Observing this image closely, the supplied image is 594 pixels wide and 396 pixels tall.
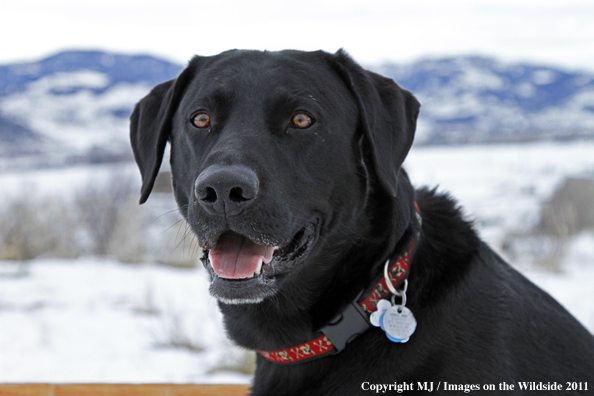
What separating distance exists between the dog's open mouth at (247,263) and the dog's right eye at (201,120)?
1.72 ft

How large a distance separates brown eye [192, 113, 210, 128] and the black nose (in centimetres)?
46

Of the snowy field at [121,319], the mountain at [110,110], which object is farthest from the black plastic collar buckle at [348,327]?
the mountain at [110,110]

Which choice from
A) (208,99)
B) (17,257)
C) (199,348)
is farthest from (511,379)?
(17,257)

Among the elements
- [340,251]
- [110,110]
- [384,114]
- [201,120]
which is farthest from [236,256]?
[110,110]

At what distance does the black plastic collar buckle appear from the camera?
6.33 ft

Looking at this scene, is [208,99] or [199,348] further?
[199,348]

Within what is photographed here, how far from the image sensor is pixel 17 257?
23.5 ft

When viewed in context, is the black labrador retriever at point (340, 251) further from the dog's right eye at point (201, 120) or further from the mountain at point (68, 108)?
the mountain at point (68, 108)

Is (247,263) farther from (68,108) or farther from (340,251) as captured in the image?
(68,108)

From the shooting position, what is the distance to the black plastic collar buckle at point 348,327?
1930 mm

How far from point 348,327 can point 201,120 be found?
1.03m

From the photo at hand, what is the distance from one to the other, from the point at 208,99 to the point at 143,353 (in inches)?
114

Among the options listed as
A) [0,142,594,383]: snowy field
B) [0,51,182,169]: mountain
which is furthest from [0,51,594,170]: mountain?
[0,142,594,383]: snowy field

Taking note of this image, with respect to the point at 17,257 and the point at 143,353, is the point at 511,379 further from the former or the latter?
the point at 17,257
